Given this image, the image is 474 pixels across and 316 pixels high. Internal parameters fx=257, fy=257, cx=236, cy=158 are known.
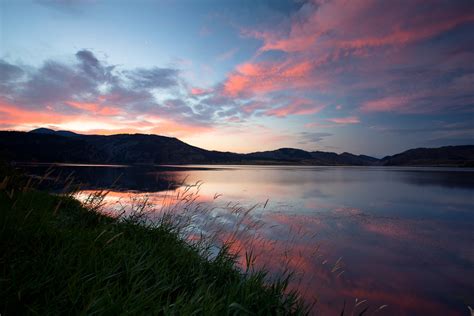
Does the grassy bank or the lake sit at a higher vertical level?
the grassy bank

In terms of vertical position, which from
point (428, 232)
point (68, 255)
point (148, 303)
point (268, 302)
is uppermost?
point (68, 255)

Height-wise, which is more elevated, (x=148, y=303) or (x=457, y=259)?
(x=148, y=303)

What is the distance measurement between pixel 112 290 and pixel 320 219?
1674 centimetres

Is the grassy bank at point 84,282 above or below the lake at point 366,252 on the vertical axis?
above

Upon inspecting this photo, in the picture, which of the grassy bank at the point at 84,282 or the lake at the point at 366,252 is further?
the lake at the point at 366,252

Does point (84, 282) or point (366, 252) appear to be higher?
point (84, 282)

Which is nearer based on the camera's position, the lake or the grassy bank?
the grassy bank

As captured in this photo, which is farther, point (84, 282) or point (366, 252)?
point (366, 252)

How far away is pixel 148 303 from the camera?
132 inches

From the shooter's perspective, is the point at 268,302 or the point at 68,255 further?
the point at 268,302

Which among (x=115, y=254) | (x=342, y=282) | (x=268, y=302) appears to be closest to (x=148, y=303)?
(x=115, y=254)

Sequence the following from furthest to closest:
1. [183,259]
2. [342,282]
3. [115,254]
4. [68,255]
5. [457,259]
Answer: [457,259] → [342,282] → [183,259] → [115,254] → [68,255]

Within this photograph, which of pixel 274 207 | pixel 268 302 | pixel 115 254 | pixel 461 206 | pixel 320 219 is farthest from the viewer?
pixel 461 206

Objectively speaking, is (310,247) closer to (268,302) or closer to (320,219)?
(320,219)
